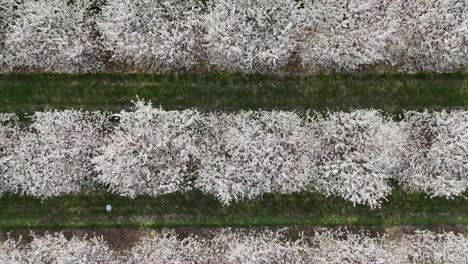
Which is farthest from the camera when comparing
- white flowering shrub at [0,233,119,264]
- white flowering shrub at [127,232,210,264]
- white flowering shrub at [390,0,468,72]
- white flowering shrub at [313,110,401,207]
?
white flowering shrub at [127,232,210,264]

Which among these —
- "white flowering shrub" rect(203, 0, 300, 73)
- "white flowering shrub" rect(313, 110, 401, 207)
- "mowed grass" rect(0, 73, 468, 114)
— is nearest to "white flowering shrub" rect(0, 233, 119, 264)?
"mowed grass" rect(0, 73, 468, 114)

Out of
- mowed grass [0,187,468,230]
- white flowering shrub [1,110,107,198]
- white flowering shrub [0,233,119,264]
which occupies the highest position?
white flowering shrub [1,110,107,198]

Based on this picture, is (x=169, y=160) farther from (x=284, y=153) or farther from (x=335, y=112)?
(x=335, y=112)

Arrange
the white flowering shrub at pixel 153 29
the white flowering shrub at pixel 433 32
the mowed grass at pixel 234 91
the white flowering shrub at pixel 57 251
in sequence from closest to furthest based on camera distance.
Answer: the white flowering shrub at pixel 153 29, the white flowering shrub at pixel 433 32, the white flowering shrub at pixel 57 251, the mowed grass at pixel 234 91

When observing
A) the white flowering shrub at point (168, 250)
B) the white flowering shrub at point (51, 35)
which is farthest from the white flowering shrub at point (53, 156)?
the white flowering shrub at point (168, 250)

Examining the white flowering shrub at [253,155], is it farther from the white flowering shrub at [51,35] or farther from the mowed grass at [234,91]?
the white flowering shrub at [51,35]

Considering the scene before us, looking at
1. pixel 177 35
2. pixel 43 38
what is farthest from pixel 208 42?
pixel 43 38

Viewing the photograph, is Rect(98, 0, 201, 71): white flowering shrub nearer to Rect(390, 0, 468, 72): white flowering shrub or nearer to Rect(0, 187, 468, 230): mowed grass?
Rect(0, 187, 468, 230): mowed grass
